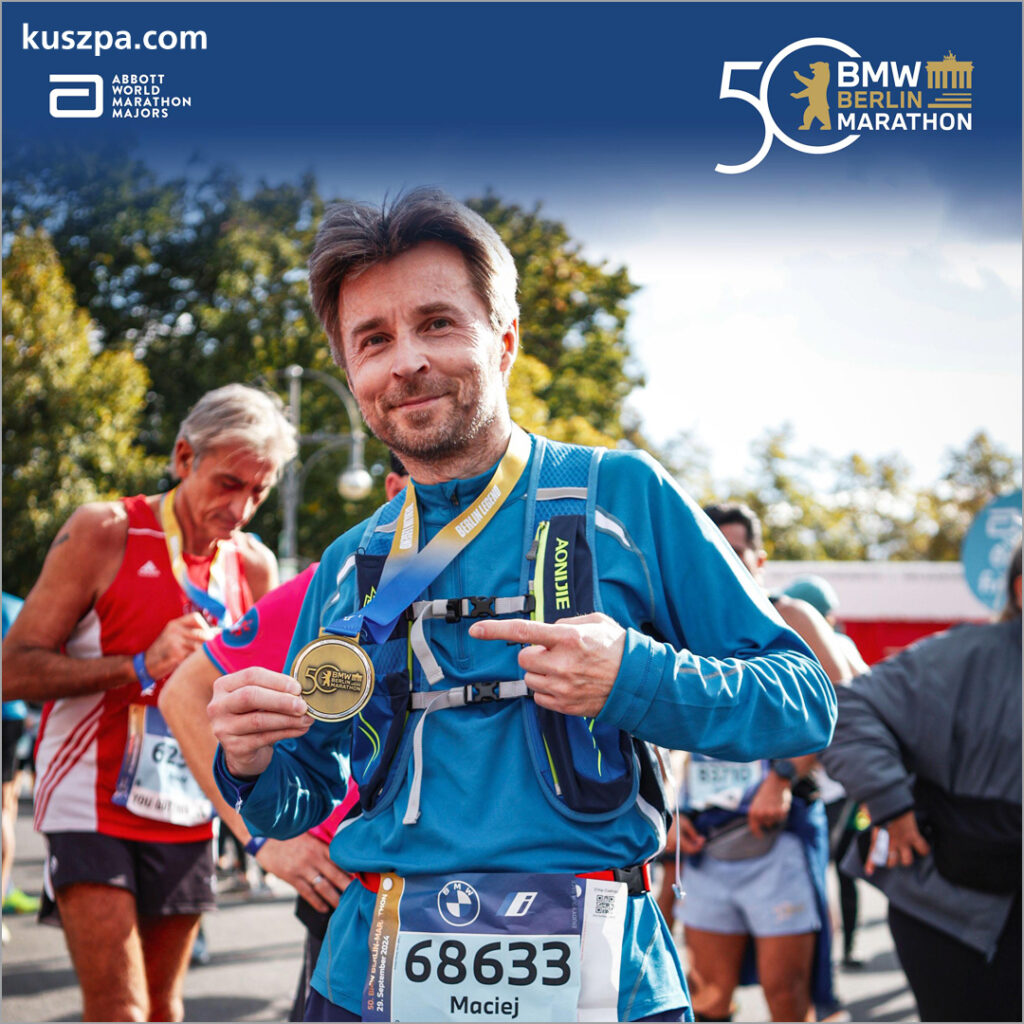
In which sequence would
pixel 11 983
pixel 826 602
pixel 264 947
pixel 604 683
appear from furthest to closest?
1. pixel 264 947
2. pixel 11 983
3. pixel 826 602
4. pixel 604 683

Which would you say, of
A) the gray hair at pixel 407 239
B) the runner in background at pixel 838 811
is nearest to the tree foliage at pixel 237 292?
the runner in background at pixel 838 811

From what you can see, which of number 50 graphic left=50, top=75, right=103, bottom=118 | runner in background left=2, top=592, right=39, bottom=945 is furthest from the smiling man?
runner in background left=2, top=592, right=39, bottom=945

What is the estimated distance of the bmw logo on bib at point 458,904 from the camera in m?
1.83

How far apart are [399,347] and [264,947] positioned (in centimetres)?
679

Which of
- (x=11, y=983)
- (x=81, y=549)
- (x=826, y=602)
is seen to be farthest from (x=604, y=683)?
(x=11, y=983)

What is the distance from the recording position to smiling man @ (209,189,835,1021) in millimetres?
1802

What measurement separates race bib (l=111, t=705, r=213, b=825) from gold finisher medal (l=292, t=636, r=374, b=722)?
6.66 ft

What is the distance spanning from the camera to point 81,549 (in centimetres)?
384

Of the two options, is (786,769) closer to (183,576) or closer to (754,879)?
(754,879)

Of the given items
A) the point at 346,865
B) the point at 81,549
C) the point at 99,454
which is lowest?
the point at 346,865

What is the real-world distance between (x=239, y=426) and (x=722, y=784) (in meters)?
2.55

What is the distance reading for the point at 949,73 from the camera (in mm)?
4090

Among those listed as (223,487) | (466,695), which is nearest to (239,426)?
(223,487)

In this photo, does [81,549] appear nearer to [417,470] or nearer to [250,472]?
[250,472]
